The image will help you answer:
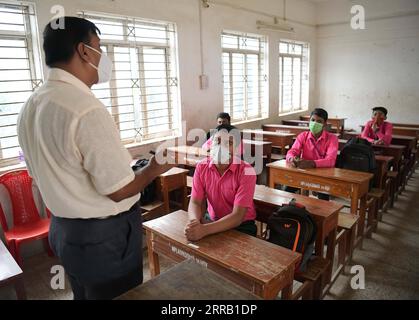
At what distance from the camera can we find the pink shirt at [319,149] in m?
3.13

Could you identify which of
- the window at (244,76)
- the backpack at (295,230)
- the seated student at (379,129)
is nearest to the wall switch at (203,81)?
the window at (244,76)

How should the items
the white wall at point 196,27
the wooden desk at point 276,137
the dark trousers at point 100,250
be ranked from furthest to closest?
the wooden desk at point 276,137
the white wall at point 196,27
the dark trousers at point 100,250

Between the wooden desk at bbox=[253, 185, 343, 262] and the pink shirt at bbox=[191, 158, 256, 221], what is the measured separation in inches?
8.6

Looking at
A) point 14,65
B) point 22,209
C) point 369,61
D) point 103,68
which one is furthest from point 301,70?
point 103,68

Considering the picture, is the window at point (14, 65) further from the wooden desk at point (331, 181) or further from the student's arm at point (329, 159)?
the student's arm at point (329, 159)

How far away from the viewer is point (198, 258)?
1608 mm

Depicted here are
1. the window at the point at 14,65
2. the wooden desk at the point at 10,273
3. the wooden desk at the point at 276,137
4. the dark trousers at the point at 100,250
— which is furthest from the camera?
the wooden desk at the point at 276,137

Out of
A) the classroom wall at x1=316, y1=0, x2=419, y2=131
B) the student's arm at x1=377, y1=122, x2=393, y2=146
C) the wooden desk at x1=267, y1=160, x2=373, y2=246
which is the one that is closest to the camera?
the wooden desk at x1=267, y1=160, x2=373, y2=246

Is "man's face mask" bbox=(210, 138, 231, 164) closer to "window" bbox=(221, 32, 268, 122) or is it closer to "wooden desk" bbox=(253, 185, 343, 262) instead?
"wooden desk" bbox=(253, 185, 343, 262)

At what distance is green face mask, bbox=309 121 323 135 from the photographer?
3.27 metres

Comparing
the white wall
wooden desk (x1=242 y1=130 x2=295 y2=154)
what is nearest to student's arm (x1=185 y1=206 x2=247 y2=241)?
the white wall

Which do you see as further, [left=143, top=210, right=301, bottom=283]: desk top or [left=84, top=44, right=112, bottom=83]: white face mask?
[left=143, top=210, right=301, bottom=283]: desk top

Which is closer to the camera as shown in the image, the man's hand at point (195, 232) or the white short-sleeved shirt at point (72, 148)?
the white short-sleeved shirt at point (72, 148)
